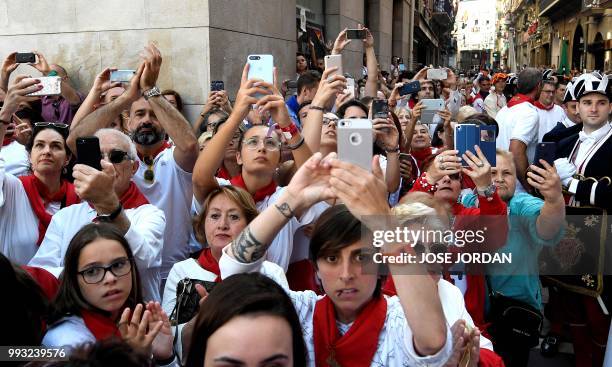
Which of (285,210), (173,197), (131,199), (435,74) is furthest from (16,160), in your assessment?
(435,74)

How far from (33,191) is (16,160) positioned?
0.77 meters

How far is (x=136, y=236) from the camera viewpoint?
113 inches

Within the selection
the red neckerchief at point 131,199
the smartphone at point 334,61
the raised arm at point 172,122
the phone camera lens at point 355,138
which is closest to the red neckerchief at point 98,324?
the red neckerchief at point 131,199

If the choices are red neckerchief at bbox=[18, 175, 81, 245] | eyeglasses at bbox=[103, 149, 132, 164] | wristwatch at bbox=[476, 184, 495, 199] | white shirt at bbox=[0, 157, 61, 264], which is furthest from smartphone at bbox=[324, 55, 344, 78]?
white shirt at bbox=[0, 157, 61, 264]

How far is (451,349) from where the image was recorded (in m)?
1.79

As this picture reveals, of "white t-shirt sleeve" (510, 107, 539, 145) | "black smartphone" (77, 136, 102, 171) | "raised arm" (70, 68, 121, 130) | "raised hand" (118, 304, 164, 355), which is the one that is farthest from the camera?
"white t-shirt sleeve" (510, 107, 539, 145)

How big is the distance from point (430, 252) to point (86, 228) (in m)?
1.43

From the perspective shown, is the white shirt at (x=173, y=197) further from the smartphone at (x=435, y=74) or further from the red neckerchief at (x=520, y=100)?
the smartphone at (x=435, y=74)

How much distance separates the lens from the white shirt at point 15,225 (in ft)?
10.9

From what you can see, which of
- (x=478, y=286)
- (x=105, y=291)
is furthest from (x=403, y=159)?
(x=105, y=291)

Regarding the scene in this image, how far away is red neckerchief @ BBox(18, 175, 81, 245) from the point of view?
11.4ft

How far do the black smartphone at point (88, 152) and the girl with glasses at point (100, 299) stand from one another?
39 cm

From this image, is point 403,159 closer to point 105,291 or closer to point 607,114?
point 607,114

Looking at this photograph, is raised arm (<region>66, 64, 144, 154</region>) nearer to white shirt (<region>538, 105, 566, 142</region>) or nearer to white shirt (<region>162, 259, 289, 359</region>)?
white shirt (<region>162, 259, 289, 359</region>)
